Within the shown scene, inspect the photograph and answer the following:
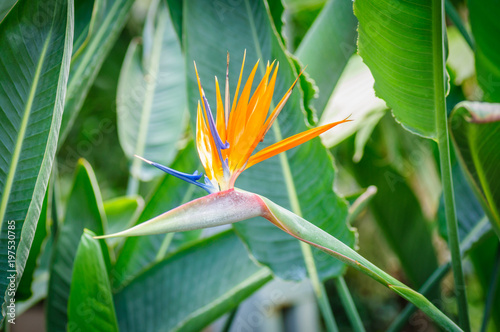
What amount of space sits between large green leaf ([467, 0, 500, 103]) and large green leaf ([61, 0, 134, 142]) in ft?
1.48

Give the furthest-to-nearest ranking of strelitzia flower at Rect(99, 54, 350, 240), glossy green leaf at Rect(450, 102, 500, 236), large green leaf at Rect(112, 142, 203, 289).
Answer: large green leaf at Rect(112, 142, 203, 289)
glossy green leaf at Rect(450, 102, 500, 236)
strelitzia flower at Rect(99, 54, 350, 240)

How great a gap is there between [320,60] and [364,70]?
16 centimetres

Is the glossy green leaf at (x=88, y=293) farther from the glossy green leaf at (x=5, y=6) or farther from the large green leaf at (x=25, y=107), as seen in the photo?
the glossy green leaf at (x=5, y=6)

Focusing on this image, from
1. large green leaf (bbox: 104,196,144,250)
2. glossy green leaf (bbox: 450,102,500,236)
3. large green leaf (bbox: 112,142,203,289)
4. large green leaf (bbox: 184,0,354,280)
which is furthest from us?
large green leaf (bbox: 104,196,144,250)

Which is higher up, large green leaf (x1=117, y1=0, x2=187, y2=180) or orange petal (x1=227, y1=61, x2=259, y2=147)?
orange petal (x1=227, y1=61, x2=259, y2=147)

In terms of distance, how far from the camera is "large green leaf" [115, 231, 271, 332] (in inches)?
20.5

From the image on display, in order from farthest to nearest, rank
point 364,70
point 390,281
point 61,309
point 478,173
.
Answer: point 364,70 → point 61,309 → point 478,173 → point 390,281

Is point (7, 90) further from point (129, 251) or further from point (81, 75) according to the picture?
A: point (129, 251)

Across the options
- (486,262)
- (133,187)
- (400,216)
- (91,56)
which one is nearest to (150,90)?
(133,187)

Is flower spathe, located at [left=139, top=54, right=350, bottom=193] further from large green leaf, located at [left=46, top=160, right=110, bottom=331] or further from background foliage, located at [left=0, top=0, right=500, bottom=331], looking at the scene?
large green leaf, located at [left=46, top=160, right=110, bottom=331]

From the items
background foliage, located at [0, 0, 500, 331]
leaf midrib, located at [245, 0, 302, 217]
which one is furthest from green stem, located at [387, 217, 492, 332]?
leaf midrib, located at [245, 0, 302, 217]

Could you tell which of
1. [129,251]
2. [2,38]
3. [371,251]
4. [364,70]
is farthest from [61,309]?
[371,251]

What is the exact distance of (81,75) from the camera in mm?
500

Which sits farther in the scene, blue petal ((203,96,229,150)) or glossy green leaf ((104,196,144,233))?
glossy green leaf ((104,196,144,233))
